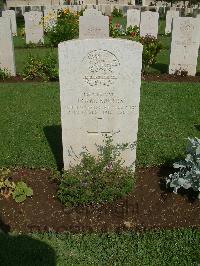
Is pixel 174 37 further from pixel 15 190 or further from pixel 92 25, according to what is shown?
pixel 15 190

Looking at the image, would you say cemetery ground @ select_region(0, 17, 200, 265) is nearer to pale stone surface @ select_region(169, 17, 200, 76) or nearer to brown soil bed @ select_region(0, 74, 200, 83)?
brown soil bed @ select_region(0, 74, 200, 83)

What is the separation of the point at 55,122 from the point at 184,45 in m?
5.67

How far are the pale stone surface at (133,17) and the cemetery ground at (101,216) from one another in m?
15.8

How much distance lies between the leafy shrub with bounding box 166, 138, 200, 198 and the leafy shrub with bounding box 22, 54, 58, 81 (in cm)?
692

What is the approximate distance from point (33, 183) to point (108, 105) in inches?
62.3

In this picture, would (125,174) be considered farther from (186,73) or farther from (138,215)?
(186,73)

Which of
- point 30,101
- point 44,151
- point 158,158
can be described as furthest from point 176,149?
point 30,101

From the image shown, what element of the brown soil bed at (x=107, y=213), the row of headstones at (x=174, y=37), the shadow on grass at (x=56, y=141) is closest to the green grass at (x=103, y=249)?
→ the brown soil bed at (x=107, y=213)

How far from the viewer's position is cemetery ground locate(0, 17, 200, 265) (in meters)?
3.96

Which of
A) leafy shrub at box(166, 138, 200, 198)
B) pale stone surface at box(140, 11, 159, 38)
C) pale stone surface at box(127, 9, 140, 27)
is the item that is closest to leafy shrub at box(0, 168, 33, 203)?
leafy shrub at box(166, 138, 200, 198)

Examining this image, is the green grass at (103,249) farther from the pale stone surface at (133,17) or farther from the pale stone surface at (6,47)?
the pale stone surface at (133,17)

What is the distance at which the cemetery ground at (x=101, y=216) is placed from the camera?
3.96 meters

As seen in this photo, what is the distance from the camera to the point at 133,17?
71.5 feet

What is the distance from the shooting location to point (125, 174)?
4824 mm
